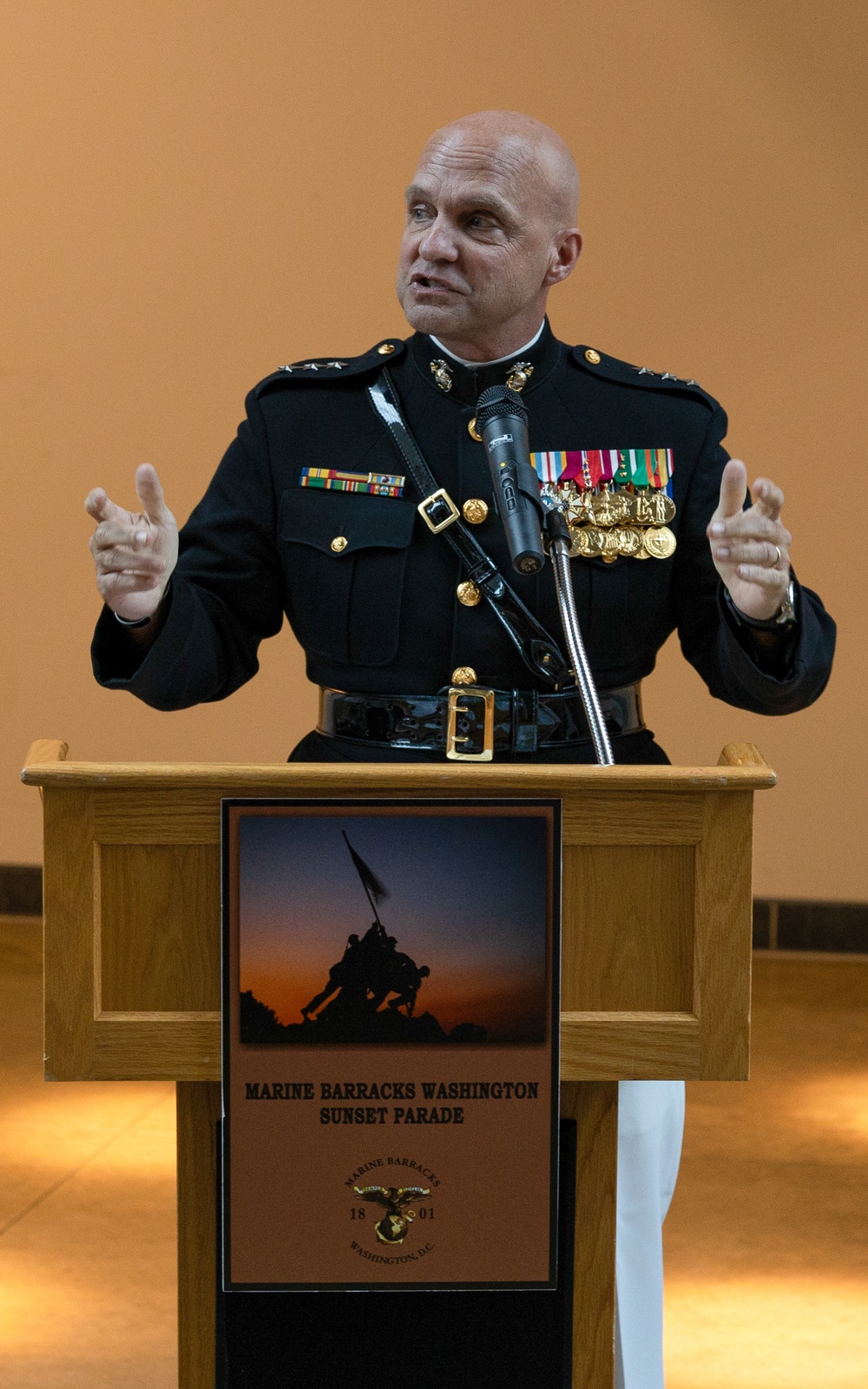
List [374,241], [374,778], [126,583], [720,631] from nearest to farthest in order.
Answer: [374,778]
[126,583]
[720,631]
[374,241]

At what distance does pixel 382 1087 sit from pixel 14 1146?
7.14 feet

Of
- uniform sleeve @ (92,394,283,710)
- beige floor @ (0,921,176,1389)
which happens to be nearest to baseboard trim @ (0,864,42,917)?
beige floor @ (0,921,176,1389)

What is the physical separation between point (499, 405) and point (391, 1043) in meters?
0.65

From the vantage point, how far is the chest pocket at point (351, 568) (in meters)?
1.98

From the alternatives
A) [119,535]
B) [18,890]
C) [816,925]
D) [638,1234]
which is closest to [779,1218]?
[638,1234]

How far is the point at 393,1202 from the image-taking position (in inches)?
55.7

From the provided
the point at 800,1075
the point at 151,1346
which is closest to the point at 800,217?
the point at 800,1075

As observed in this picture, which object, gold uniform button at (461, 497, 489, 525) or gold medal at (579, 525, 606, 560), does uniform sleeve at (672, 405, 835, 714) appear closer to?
gold medal at (579, 525, 606, 560)

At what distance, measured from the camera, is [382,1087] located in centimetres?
140

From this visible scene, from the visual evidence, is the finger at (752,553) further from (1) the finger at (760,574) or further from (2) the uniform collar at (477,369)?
(2) the uniform collar at (477,369)

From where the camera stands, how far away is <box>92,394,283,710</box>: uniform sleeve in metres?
1.93

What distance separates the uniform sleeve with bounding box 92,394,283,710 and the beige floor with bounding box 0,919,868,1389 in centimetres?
111

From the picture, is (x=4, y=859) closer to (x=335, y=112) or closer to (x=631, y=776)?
(x=335, y=112)

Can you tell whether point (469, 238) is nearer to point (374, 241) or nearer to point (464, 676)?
point (464, 676)
